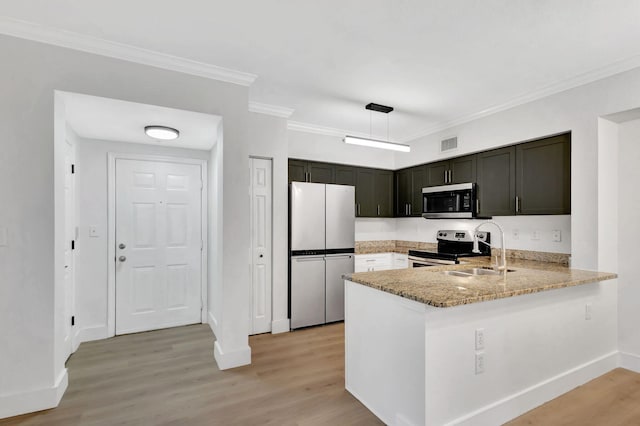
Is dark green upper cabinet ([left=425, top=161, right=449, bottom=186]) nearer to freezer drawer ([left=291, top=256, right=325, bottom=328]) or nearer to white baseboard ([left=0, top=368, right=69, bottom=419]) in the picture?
freezer drawer ([left=291, top=256, right=325, bottom=328])

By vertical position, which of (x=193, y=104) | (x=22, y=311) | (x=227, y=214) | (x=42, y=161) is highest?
(x=193, y=104)

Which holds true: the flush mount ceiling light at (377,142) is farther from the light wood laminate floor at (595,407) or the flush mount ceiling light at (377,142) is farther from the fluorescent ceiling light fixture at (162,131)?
the light wood laminate floor at (595,407)

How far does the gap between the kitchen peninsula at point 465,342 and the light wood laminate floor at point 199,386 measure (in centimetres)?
36

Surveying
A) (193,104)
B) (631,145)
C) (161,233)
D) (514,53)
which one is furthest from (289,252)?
(631,145)

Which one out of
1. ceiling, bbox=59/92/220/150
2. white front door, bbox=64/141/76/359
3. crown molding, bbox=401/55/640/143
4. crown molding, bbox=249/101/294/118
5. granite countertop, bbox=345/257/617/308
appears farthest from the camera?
crown molding, bbox=249/101/294/118

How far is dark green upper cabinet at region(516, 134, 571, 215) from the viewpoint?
3.14 metres

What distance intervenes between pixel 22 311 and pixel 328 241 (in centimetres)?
299

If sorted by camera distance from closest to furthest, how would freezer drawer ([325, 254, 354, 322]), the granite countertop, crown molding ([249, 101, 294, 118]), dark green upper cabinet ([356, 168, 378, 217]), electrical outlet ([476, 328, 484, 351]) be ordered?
the granite countertop < electrical outlet ([476, 328, 484, 351]) < crown molding ([249, 101, 294, 118]) < freezer drawer ([325, 254, 354, 322]) < dark green upper cabinet ([356, 168, 378, 217])

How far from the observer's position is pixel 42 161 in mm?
2299

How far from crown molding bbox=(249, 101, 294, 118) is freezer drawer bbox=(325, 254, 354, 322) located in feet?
6.23

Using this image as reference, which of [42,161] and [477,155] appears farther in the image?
[477,155]

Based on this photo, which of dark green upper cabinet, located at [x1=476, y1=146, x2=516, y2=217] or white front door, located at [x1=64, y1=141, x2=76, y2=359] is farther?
dark green upper cabinet, located at [x1=476, y1=146, x2=516, y2=217]

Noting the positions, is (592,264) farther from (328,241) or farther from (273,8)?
(273,8)

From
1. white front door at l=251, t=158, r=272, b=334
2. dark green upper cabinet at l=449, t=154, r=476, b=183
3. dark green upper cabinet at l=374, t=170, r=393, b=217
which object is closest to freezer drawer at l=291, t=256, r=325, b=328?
white front door at l=251, t=158, r=272, b=334
